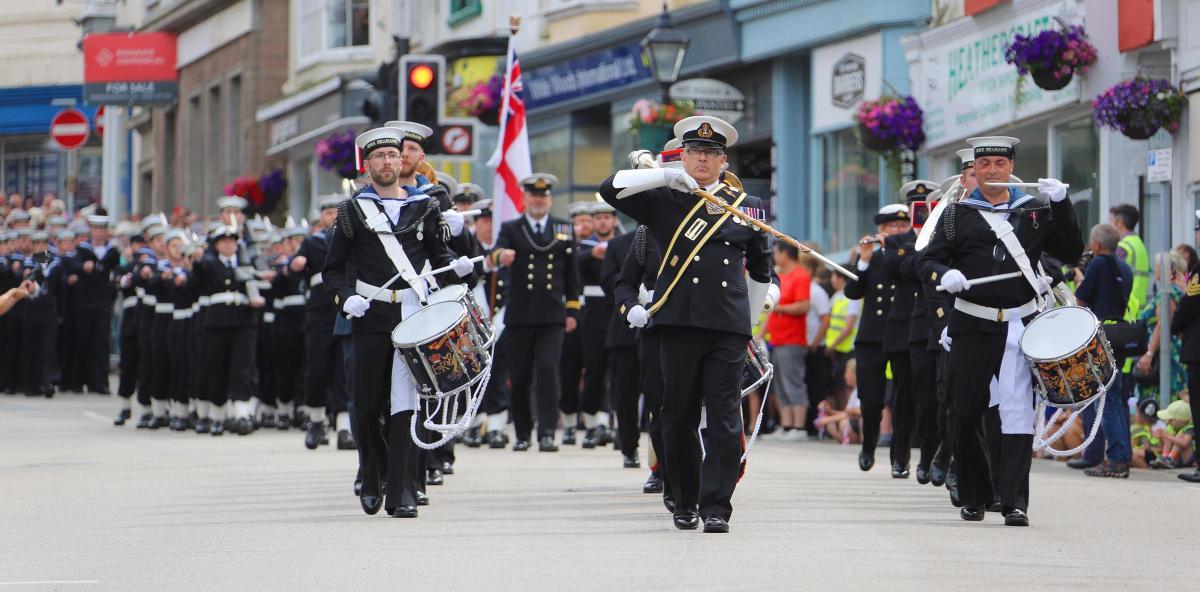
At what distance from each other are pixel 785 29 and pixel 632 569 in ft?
62.7

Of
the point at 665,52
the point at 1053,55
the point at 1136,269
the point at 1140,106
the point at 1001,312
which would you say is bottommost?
the point at 1001,312

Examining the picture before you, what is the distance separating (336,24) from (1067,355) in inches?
1293

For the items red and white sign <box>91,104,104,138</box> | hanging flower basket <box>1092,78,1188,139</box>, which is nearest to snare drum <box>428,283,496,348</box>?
hanging flower basket <box>1092,78,1188,139</box>

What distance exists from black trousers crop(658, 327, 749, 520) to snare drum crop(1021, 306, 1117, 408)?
1534 millimetres

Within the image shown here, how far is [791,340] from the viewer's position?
22516 mm

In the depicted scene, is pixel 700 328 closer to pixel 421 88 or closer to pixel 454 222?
pixel 454 222

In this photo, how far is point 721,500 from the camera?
11648 mm

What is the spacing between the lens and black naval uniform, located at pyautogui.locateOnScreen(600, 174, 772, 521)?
38.3 feet

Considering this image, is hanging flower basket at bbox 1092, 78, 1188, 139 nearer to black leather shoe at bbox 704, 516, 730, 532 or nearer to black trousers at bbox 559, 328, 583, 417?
black trousers at bbox 559, 328, 583, 417

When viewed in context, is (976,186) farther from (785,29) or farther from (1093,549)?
(785,29)

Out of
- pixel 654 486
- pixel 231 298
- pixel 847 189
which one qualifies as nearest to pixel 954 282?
pixel 654 486

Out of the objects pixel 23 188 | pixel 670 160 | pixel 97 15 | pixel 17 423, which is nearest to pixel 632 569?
pixel 670 160

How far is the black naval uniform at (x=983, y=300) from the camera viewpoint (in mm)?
12312

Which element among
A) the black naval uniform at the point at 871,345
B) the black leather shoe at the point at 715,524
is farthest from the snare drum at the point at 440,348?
the black naval uniform at the point at 871,345
